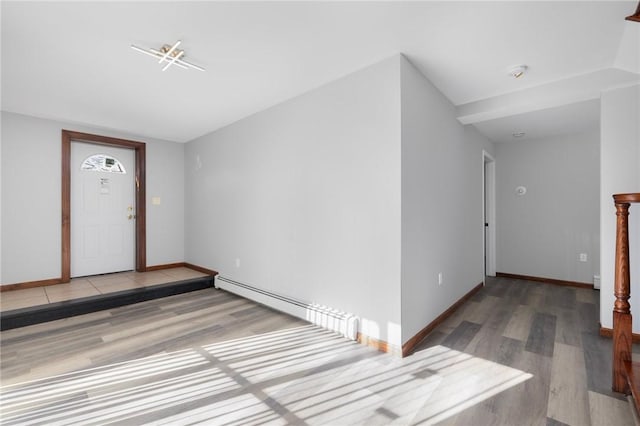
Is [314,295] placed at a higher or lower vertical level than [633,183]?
lower

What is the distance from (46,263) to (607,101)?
682cm

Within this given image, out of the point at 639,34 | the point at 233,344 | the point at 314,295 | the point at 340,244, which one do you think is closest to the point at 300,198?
the point at 340,244

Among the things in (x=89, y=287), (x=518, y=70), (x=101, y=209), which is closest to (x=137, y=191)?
(x=101, y=209)

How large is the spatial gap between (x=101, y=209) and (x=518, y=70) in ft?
18.7

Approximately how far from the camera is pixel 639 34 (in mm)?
1980

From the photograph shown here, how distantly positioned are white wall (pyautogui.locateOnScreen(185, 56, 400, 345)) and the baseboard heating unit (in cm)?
7

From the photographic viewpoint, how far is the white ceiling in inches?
71.0

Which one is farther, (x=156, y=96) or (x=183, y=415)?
(x=156, y=96)

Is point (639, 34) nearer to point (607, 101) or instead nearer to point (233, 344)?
point (607, 101)

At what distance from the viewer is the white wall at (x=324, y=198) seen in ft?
7.71

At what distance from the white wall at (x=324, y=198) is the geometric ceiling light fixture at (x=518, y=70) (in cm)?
110

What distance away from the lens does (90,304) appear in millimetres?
3271

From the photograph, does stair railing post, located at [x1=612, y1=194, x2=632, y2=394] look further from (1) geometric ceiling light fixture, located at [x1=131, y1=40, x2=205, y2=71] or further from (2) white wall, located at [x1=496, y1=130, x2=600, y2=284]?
(1) geometric ceiling light fixture, located at [x1=131, y1=40, x2=205, y2=71]

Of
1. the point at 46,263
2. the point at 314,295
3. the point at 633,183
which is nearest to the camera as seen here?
the point at 633,183
